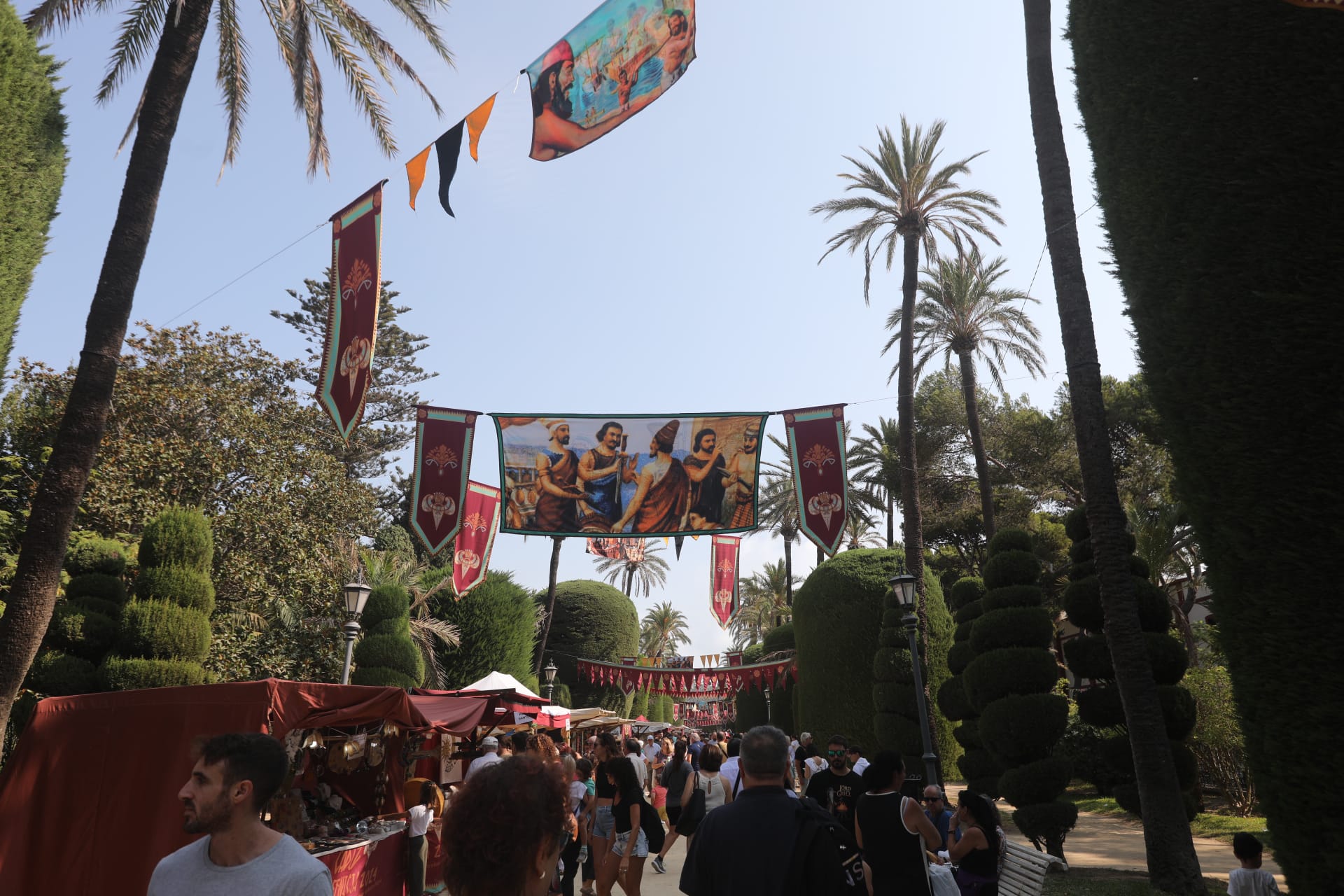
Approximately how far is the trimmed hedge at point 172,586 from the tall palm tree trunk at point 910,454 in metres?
14.2

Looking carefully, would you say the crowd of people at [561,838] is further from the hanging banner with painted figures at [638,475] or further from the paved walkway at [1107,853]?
the hanging banner with painted figures at [638,475]

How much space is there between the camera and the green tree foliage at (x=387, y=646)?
21.9 m

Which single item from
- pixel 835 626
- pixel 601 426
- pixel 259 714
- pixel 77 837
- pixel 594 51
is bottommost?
pixel 77 837

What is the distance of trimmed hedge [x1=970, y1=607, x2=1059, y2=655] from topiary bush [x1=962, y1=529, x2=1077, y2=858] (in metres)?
0.01

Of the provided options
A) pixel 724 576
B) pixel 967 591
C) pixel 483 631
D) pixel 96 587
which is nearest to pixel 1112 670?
pixel 967 591

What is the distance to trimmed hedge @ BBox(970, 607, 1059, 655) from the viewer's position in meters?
13.3

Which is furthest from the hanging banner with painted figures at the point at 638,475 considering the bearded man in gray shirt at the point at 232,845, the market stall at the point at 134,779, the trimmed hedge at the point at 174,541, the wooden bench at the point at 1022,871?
the bearded man in gray shirt at the point at 232,845

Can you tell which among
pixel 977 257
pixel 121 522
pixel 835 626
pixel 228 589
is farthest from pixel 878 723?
pixel 121 522

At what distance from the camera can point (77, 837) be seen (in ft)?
28.2

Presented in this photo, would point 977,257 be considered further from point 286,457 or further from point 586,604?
point 586,604

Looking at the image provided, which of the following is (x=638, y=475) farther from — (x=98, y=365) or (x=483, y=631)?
(x=483, y=631)

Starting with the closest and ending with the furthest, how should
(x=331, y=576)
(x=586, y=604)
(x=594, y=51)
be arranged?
(x=594, y=51)
(x=331, y=576)
(x=586, y=604)

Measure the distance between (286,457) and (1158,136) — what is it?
25205 mm

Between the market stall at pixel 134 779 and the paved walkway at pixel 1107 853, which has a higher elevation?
the market stall at pixel 134 779
